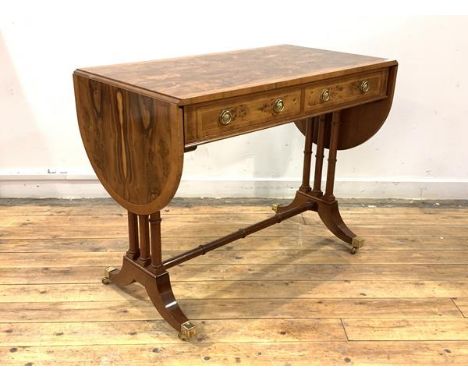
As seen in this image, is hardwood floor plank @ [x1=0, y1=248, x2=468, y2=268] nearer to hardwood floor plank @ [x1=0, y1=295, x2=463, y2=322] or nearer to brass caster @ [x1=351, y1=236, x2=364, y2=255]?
brass caster @ [x1=351, y1=236, x2=364, y2=255]

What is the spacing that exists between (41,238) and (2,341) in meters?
0.84

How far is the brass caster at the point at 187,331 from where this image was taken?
205 cm

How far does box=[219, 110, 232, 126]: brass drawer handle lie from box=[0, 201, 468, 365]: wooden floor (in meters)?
0.82

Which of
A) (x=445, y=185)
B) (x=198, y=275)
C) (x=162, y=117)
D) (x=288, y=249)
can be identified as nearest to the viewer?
(x=162, y=117)

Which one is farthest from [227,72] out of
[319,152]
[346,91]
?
[319,152]

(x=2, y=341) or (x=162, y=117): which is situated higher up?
(x=162, y=117)

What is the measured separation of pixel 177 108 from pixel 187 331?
849 millimetres

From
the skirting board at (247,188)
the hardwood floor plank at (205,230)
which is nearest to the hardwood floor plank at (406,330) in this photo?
the hardwood floor plank at (205,230)

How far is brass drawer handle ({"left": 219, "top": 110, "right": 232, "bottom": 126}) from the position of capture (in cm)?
179

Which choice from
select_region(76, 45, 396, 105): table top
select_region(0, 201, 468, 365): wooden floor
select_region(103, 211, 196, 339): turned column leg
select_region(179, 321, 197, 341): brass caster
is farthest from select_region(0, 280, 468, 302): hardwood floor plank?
select_region(76, 45, 396, 105): table top

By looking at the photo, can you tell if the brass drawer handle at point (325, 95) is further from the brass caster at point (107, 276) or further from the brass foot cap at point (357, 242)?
the brass caster at point (107, 276)
